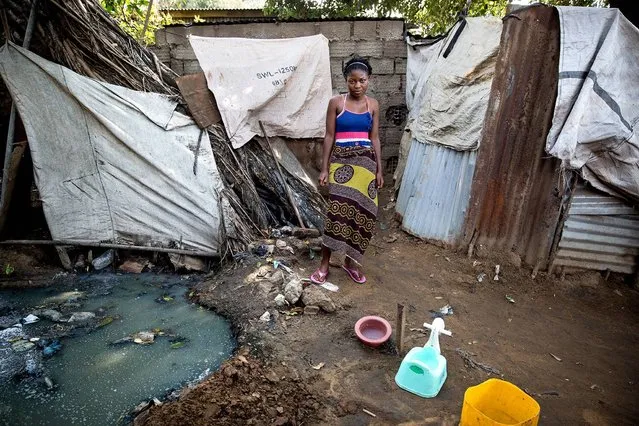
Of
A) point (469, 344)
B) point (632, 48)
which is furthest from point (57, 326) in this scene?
point (632, 48)

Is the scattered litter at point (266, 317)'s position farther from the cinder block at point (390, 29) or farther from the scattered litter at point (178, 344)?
the cinder block at point (390, 29)

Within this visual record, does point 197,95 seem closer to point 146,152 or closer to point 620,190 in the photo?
point 146,152

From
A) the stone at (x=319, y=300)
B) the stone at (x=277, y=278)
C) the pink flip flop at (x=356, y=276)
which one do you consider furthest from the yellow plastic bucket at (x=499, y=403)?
the stone at (x=277, y=278)

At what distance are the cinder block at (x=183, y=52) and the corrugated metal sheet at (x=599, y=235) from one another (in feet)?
14.4

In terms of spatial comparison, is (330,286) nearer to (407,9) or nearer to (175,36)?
(175,36)

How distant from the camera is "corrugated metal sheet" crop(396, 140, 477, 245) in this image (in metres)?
3.87

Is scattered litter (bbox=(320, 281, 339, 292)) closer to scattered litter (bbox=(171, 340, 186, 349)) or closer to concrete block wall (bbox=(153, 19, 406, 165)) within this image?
scattered litter (bbox=(171, 340, 186, 349))

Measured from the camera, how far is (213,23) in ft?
16.0

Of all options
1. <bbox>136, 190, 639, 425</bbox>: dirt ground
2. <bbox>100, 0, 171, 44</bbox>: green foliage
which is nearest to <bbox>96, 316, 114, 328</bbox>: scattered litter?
<bbox>136, 190, 639, 425</bbox>: dirt ground

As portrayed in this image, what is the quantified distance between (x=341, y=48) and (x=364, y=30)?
0.38m

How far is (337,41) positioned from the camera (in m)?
4.83

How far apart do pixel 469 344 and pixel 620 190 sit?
6.28ft

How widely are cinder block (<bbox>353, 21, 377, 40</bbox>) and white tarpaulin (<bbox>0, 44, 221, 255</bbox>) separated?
241 centimetres

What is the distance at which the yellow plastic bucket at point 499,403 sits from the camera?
6.20ft
